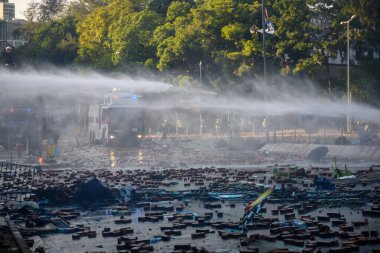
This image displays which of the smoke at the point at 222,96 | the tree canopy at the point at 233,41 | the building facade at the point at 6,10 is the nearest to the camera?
the smoke at the point at 222,96

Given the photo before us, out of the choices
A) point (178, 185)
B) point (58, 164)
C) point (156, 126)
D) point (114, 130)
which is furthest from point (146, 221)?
point (156, 126)

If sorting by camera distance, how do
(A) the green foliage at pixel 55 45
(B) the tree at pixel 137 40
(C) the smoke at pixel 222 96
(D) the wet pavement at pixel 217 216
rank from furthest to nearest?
(A) the green foliage at pixel 55 45 < (B) the tree at pixel 137 40 < (C) the smoke at pixel 222 96 < (D) the wet pavement at pixel 217 216

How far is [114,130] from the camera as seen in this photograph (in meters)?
58.3

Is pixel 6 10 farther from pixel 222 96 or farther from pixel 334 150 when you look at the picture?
pixel 334 150

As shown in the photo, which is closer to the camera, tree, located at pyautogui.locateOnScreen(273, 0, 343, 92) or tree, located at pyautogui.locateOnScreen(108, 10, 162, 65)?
tree, located at pyautogui.locateOnScreen(273, 0, 343, 92)

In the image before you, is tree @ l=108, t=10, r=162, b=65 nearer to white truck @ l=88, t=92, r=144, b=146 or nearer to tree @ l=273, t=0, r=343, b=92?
tree @ l=273, t=0, r=343, b=92

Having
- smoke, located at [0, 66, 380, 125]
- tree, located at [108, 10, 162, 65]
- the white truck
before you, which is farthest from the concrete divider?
tree, located at [108, 10, 162, 65]

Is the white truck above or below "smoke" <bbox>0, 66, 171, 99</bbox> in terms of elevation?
below

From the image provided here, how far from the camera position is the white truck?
58.0 m

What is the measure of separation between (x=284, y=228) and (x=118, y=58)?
224 feet

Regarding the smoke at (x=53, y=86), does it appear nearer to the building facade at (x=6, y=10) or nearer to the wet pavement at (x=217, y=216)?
the wet pavement at (x=217, y=216)

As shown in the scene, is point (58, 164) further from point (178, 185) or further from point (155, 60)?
point (155, 60)

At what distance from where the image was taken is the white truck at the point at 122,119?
5803 cm

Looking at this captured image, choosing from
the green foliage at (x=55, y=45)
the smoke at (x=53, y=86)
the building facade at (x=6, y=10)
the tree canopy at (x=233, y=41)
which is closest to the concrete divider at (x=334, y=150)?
the tree canopy at (x=233, y=41)
